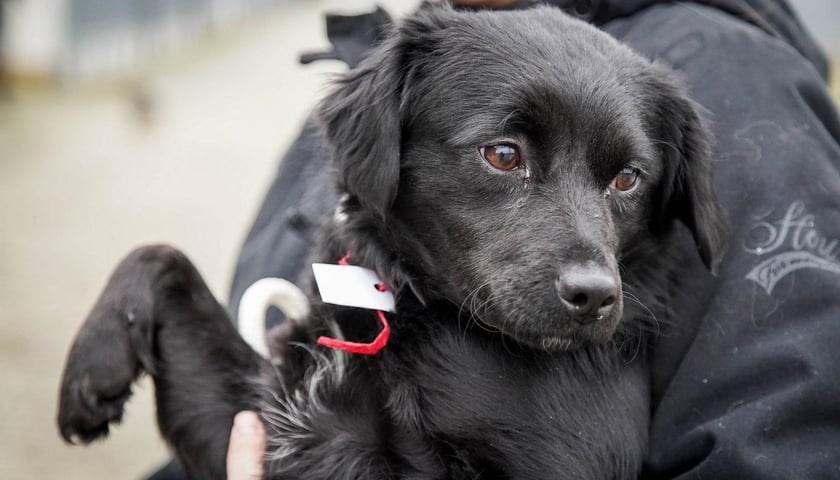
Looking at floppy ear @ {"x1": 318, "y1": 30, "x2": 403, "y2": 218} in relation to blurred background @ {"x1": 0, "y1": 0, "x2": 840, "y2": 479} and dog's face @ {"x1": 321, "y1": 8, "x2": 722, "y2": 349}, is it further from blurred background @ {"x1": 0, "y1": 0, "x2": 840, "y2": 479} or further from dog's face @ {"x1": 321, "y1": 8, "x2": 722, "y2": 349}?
blurred background @ {"x1": 0, "y1": 0, "x2": 840, "y2": 479}

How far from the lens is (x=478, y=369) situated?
2.27m

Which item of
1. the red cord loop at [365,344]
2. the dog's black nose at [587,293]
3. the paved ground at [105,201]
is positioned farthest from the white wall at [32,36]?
the dog's black nose at [587,293]

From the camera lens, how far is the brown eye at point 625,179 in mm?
2385

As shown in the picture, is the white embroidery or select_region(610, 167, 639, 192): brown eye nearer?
the white embroidery

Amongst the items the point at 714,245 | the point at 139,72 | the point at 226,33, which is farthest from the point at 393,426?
the point at 226,33

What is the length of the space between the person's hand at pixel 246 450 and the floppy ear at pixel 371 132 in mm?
621

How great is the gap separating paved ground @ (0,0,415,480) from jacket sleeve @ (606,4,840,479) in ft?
3.67

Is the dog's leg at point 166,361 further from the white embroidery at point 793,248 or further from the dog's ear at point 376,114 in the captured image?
the white embroidery at point 793,248

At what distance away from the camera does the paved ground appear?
530 cm

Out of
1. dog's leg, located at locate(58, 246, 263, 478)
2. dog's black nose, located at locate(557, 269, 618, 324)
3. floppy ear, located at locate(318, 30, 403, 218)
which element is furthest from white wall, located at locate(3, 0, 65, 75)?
dog's black nose, located at locate(557, 269, 618, 324)

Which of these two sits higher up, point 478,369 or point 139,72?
point 478,369

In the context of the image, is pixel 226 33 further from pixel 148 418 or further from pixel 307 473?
pixel 307 473

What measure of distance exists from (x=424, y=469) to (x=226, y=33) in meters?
19.0

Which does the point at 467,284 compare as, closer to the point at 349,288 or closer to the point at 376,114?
the point at 349,288
